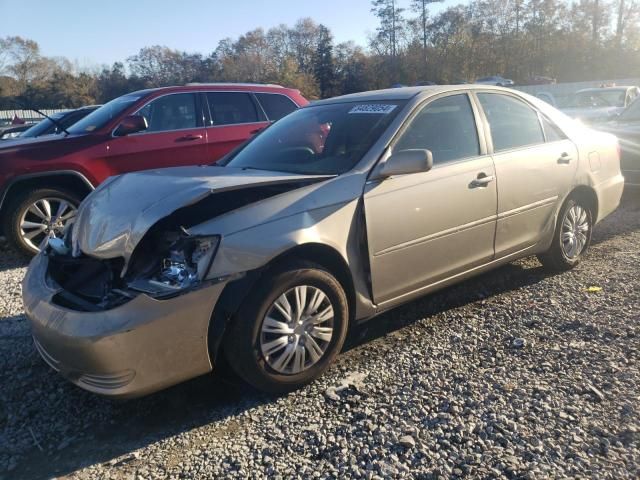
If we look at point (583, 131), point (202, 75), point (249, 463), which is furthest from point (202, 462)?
point (202, 75)

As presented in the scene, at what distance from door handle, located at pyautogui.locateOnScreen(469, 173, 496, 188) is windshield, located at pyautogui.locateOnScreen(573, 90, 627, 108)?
491 inches

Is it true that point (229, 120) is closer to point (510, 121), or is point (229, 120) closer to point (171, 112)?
point (171, 112)

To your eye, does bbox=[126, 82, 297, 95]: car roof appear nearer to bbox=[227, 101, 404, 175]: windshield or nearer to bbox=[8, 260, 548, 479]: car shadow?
bbox=[227, 101, 404, 175]: windshield

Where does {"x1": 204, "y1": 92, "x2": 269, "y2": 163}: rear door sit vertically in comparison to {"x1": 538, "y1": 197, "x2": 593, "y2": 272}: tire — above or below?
above

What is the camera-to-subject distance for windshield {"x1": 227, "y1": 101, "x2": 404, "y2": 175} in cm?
369

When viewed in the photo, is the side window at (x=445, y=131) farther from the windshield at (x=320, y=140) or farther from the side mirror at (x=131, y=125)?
the side mirror at (x=131, y=125)

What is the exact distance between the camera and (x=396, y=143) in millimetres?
3697

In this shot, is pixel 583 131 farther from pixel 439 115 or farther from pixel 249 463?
pixel 249 463

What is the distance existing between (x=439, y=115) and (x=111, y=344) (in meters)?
2.75

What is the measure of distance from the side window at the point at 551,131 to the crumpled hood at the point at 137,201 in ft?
8.24

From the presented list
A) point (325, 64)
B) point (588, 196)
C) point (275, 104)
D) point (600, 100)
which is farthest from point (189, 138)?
point (325, 64)

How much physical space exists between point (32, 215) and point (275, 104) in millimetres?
3441

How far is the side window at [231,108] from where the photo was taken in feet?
23.9

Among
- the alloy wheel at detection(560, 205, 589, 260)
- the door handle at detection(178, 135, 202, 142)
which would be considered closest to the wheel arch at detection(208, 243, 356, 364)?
the alloy wheel at detection(560, 205, 589, 260)
